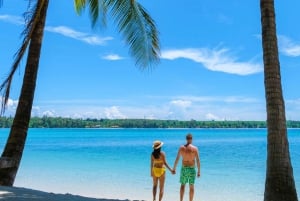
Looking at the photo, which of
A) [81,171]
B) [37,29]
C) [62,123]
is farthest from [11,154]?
[62,123]

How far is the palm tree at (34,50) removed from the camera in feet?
33.9

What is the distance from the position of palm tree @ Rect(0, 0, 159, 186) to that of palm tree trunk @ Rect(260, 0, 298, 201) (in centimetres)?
399

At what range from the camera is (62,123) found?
17138 centimetres

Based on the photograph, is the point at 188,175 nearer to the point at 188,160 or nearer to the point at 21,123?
the point at 188,160

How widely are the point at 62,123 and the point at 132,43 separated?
536 feet

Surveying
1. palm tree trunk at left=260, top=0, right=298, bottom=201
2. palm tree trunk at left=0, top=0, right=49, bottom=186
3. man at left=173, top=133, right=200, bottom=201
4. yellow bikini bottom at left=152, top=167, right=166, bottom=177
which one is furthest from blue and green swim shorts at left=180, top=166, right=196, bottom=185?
palm tree trunk at left=0, top=0, right=49, bottom=186

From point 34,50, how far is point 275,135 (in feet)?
18.8

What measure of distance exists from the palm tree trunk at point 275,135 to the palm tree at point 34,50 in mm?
3993

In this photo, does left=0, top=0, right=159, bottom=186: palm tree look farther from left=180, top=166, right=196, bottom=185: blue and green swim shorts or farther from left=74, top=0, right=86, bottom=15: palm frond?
left=180, top=166, right=196, bottom=185: blue and green swim shorts

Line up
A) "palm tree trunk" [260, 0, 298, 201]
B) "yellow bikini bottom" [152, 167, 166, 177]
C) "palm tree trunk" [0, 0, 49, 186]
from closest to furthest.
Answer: "palm tree trunk" [260, 0, 298, 201] < "yellow bikini bottom" [152, 167, 166, 177] < "palm tree trunk" [0, 0, 49, 186]

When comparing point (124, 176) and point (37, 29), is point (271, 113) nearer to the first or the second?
point (37, 29)

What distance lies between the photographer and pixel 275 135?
8266 millimetres

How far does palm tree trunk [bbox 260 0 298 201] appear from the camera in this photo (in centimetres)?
823

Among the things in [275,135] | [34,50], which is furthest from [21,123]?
[275,135]
